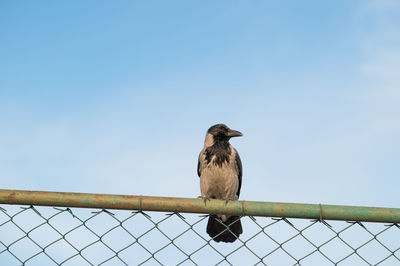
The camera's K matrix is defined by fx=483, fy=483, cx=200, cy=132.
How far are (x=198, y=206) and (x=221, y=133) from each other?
3664mm

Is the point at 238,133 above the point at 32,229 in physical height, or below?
above

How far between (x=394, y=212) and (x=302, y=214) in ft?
1.80

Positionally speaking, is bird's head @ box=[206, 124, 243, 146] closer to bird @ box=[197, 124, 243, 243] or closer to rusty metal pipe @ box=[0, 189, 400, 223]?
bird @ box=[197, 124, 243, 243]

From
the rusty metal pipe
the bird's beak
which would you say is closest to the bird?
the bird's beak

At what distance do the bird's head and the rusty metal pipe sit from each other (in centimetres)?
354

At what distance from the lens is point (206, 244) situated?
2795mm

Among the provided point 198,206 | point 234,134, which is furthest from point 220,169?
point 198,206

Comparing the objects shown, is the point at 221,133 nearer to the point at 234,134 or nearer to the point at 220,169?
the point at 234,134

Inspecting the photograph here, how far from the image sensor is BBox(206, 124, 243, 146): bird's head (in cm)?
636

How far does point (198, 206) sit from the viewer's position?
2.78 meters

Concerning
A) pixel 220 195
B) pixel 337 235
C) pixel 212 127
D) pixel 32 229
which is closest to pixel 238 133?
pixel 212 127

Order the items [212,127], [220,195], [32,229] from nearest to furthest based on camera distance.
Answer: [32,229]
[220,195]
[212,127]

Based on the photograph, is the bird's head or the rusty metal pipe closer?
the rusty metal pipe

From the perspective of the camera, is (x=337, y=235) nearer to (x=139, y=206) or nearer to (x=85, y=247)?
(x=139, y=206)
